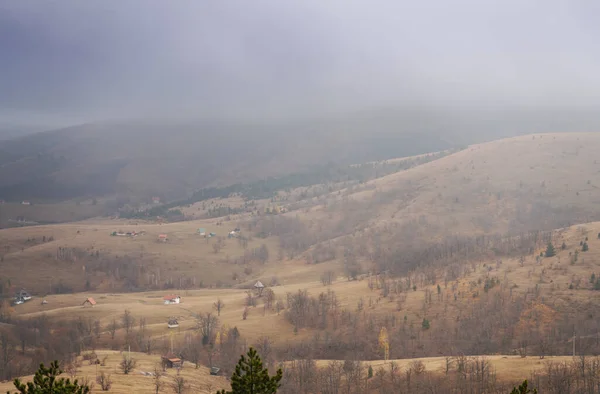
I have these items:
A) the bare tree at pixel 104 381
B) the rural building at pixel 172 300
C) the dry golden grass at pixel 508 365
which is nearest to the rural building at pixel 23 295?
the rural building at pixel 172 300

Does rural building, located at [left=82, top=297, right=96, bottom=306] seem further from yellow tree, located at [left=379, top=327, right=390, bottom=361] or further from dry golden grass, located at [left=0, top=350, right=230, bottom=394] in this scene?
yellow tree, located at [left=379, top=327, right=390, bottom=361]

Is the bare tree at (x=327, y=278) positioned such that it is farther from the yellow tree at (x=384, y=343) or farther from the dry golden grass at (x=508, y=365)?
the dry golden grass at (x=508, y=365)

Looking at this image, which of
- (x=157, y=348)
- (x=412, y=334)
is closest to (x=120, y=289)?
(x=157, y=348)

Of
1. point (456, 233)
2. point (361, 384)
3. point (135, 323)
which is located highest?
point (456, 233)

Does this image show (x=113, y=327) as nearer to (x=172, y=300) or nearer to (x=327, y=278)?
(x=172, y=300)

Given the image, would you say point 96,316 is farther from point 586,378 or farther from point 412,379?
point 586,378
